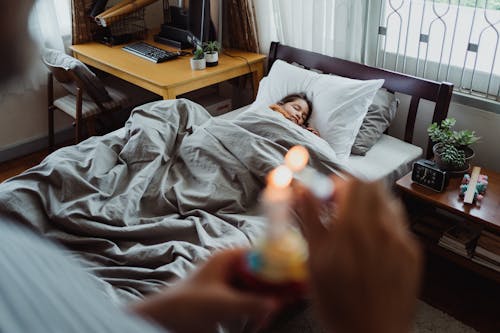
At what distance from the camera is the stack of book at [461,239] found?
6.03ft

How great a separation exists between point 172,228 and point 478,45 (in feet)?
4.92

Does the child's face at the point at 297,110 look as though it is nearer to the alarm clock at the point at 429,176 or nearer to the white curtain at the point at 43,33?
the alarm clock at the point at 429,176

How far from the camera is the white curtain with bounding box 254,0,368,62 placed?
233 centimetres

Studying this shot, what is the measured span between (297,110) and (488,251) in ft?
3.26

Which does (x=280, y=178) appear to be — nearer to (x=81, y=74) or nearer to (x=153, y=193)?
(x=153, y=193)

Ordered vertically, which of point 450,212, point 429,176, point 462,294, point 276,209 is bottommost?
point 462,294

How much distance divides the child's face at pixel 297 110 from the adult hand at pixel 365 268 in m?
1.77

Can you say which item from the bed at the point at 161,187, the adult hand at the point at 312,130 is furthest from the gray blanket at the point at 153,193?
the adult hand at the point at 312,130

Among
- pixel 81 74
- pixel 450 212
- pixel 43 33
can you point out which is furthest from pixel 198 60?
pixel 450 212

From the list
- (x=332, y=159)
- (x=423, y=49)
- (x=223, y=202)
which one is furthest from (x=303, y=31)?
(x=223, y=202)

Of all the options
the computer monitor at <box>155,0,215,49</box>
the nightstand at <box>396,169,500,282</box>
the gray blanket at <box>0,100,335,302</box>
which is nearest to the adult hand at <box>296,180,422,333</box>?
the gray blanket at <box>0,100,335,302</box>

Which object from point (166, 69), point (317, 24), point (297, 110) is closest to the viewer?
point (297, 110)

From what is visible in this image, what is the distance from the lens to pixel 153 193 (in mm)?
1660

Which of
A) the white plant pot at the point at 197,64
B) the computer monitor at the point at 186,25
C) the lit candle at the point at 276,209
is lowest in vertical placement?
the white plant pot at the point at 197,64
